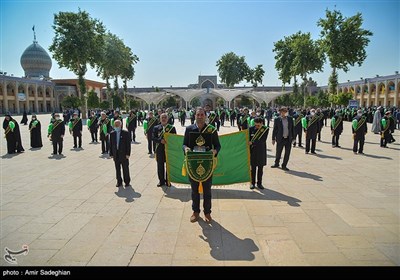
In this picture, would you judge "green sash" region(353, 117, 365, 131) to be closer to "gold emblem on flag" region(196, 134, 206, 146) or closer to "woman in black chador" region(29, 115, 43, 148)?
"gold emblem on flag" region(196, 134, 206, 146)

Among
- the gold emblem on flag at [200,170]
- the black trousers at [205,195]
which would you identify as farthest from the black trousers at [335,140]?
the gold emblem on flag at [200,170]

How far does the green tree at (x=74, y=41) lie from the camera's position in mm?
36188

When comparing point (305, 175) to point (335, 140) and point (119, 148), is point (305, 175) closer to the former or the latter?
point (119, 148)

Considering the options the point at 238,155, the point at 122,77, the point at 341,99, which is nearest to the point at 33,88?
the point at 122,77

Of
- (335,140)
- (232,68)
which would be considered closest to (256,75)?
(232,68)

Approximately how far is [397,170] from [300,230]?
253 inches

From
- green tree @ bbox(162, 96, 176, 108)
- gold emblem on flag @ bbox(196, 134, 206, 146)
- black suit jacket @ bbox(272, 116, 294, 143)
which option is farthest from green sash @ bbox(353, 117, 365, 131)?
green tree @ bbox(162, 96, 176, 108)

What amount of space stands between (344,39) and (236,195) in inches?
1253

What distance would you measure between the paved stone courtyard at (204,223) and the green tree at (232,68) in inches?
2671

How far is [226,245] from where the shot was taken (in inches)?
164

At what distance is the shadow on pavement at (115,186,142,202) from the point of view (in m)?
6.43

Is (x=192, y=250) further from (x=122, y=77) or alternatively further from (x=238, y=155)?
(x=122, y=77)

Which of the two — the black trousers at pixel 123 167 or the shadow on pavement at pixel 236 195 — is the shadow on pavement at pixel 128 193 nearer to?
the black trousers at pixel 123 167
